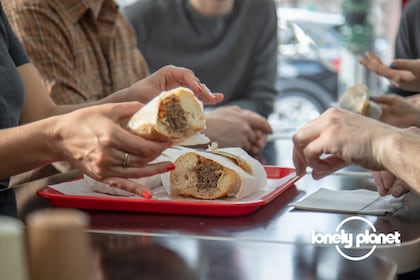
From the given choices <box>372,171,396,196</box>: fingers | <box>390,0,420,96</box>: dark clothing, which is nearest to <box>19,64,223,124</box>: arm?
<box>372,171,396,196</box>: fingers

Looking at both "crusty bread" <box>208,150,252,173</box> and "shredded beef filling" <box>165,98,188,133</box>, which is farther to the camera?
"crusty bread" <box>208,150,252,173</box>

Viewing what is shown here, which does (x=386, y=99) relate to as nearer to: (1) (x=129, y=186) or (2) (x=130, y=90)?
(2) (x=130, y=90)

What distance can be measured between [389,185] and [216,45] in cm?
183

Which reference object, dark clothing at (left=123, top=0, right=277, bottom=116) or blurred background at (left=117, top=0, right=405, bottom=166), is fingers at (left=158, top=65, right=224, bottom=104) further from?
blurred background at (left=117, top=0, right=405, bottom=166)

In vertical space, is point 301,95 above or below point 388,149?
below

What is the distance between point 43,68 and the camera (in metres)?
2.15

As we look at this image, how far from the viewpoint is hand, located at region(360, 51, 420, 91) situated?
6.72 ft

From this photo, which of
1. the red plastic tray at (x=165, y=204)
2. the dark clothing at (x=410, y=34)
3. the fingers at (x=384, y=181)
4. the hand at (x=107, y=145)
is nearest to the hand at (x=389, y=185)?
the fingers at (x=384, y=181)

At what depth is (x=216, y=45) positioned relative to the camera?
311 centimetres

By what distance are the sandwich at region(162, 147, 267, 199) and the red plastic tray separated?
1.1 inches

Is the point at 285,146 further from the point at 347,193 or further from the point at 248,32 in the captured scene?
the point at 248,32

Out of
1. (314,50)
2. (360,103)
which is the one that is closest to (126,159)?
(360,103)

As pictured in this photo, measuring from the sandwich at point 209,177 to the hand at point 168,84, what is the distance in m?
0.19

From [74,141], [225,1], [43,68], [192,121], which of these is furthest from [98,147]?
[225,1]
